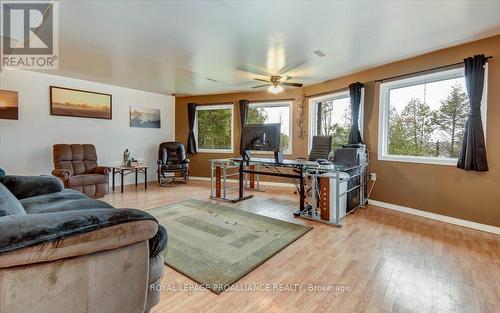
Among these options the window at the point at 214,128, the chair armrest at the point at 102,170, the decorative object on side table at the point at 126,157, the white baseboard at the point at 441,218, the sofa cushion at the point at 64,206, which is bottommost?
the white baseboard at the point at 441,218

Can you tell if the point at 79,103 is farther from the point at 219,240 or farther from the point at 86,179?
the point at 219,240

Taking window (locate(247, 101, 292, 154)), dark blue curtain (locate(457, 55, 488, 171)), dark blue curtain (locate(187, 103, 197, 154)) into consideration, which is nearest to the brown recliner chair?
dark blue curtain (locate(187, 103, 197, 154))

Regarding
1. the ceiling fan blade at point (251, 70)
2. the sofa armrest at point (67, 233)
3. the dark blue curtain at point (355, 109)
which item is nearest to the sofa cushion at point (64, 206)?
the sofa armrest at point (67, 233)

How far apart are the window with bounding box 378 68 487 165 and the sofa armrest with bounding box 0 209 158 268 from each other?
401 centimetres

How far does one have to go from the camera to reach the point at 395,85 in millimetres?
4035

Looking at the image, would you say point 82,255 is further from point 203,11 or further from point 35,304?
point 203,11

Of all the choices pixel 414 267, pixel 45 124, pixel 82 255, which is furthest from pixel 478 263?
pixel 45 124

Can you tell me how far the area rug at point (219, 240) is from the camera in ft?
6.89

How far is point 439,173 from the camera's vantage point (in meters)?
3.48

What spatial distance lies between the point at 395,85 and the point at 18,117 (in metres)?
6.46
